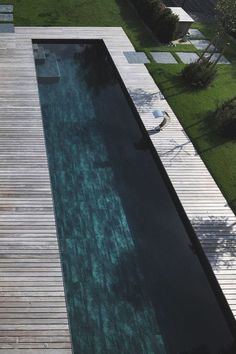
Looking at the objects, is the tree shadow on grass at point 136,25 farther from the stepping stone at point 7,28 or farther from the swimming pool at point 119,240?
the stepping stone at point 7,28

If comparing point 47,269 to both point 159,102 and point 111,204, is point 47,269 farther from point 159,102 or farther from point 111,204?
point 159,102

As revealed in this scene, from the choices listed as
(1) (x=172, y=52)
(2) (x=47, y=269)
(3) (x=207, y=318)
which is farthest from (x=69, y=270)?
(1) (x=172, y=52)

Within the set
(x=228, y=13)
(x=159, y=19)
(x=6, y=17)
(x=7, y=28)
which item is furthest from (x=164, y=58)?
(x=6, y=17)

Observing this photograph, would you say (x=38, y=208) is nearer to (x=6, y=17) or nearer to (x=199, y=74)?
(x=199, y=74)

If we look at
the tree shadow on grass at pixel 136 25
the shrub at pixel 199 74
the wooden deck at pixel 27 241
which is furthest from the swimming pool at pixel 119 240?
the tree shadow on grass at pixel 136 25

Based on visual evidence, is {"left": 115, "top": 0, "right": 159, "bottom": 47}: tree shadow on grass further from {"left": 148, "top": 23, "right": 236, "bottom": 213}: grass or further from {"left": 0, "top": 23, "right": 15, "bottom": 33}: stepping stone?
{"left": 0, "top": 23, "right": 15, "bottom": 33}: stepping stone

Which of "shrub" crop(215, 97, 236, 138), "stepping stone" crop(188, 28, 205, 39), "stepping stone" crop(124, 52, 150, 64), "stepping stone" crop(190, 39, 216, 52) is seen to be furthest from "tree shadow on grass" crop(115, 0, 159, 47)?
"shrub" crop(215, 97, 236, 138)
